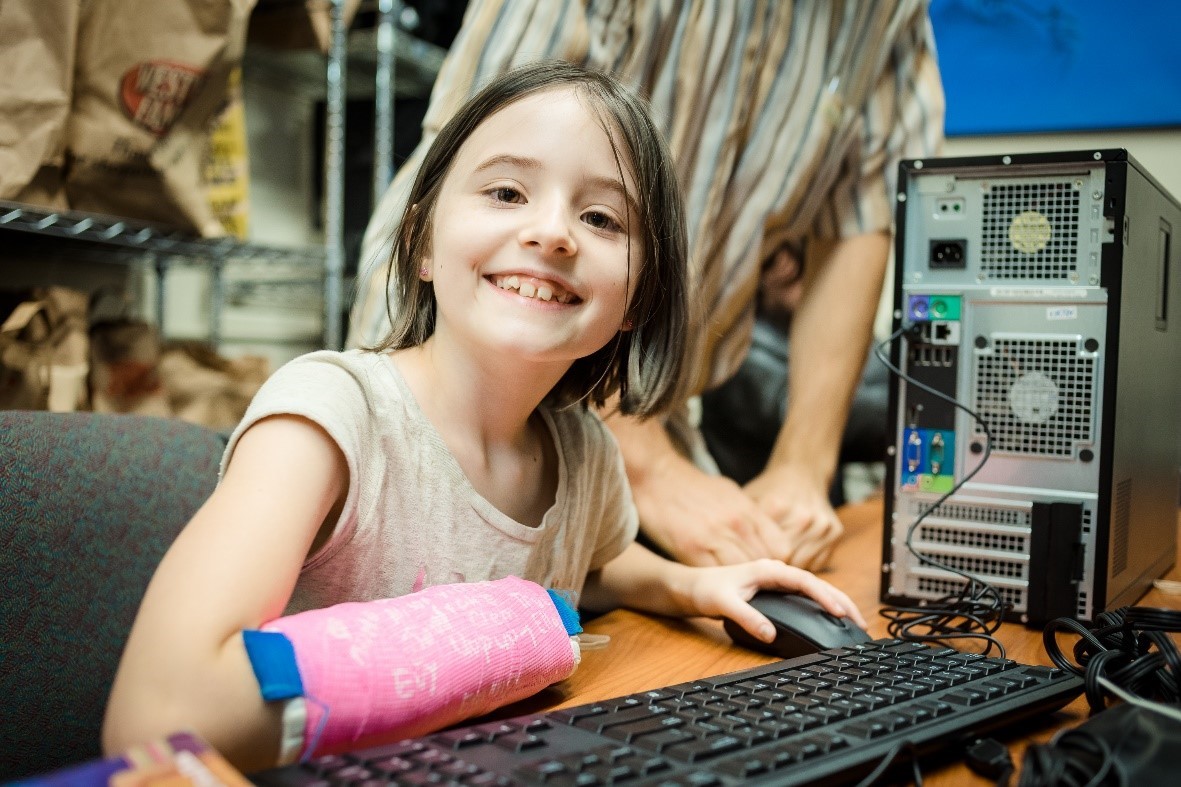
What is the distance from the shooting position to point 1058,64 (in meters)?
1.92

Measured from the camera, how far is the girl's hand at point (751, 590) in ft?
2.48

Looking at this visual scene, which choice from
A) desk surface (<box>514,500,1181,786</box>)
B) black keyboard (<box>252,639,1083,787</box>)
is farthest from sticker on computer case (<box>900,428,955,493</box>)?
black keyboard (<box>252,639,1083,787</box>)

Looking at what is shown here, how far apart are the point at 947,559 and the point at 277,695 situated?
2.04 feet

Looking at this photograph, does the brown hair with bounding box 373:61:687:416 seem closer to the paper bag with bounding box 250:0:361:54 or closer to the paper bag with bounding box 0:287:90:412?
the paper bag with bounding box 0:287:90:412

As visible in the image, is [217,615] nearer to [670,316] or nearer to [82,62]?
[670,316]

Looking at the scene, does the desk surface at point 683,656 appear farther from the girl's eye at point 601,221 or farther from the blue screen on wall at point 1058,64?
the blue screen on wall at point 1058,64

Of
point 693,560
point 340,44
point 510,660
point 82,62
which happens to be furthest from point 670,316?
point 340,44

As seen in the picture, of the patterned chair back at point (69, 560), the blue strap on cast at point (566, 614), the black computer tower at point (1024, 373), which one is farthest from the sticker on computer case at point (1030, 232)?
the patterned chair back at point (69, 560)

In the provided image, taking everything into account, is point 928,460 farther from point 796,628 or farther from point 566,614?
point 566,614

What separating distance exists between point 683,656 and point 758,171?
75 centimetres

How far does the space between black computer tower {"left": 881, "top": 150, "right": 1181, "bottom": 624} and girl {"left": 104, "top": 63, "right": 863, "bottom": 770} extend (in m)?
0.17

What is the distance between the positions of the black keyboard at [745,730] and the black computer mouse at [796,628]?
80 mm

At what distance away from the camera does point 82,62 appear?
1.16 m

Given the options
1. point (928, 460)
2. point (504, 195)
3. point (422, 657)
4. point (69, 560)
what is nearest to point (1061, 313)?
point (928, 460)
